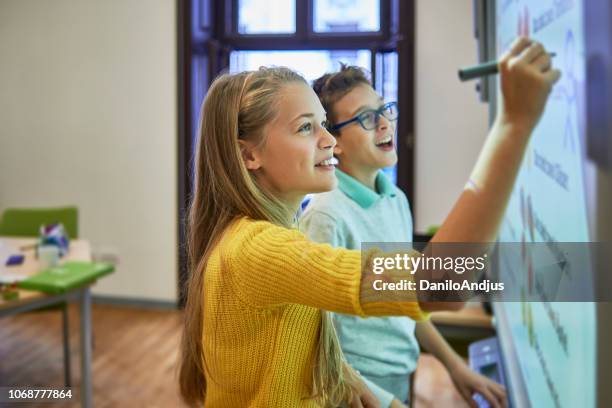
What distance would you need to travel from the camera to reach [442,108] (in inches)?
152

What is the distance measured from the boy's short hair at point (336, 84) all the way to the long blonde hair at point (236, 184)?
5cm

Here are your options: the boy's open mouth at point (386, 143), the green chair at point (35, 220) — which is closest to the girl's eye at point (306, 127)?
the boy's open mouth at point (386, 143)

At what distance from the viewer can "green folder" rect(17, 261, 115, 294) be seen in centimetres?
245

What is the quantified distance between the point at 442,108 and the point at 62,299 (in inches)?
94.6

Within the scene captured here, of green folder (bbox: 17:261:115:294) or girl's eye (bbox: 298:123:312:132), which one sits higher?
girl's eye (bbox: 298:123:312:132)

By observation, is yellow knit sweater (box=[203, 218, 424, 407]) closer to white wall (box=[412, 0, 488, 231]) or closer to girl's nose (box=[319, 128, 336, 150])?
girl's nose (box=[319, 128, 336, 150])

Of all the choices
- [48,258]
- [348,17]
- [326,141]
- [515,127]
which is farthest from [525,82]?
[348,17]

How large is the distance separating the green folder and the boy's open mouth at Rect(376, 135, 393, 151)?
6.49ft

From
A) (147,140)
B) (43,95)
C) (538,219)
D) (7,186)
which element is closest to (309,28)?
(147,140)

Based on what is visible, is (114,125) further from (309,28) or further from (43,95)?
(309,28)

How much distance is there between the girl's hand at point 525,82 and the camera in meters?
0.51

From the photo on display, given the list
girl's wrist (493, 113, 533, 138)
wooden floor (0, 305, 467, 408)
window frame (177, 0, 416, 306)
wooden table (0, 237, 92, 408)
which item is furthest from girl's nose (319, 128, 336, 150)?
window frame (177, 0, 416, 306)

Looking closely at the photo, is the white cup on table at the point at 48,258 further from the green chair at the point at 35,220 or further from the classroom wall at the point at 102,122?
the classroom wall at the point at 102,122

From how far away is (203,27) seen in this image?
4258 mm
